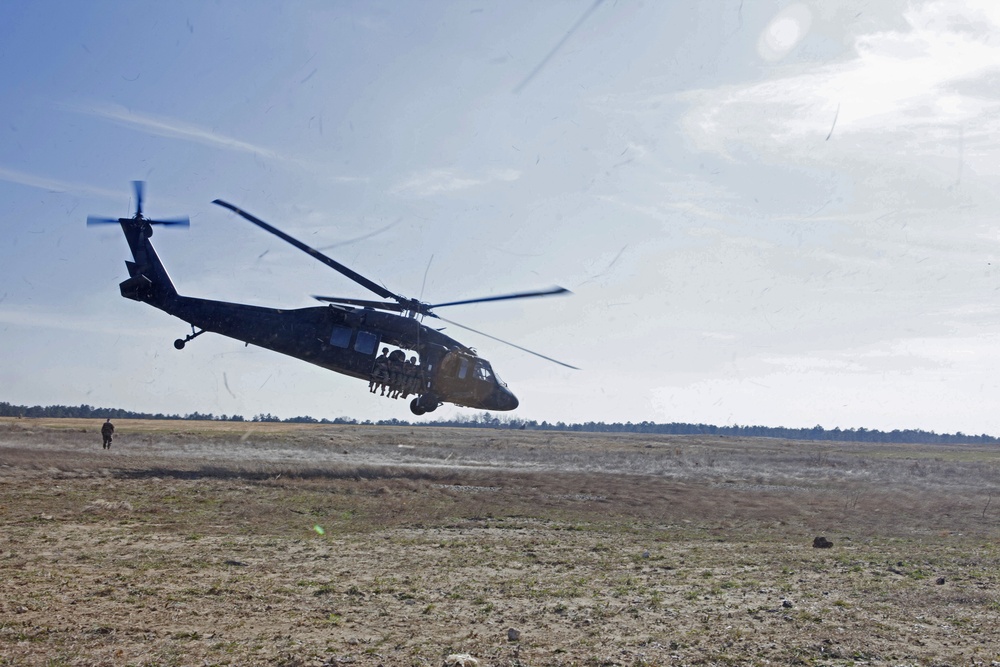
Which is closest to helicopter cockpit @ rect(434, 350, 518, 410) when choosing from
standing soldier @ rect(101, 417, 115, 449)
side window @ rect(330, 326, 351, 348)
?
side window @ rect(330, 326, 351, 348)

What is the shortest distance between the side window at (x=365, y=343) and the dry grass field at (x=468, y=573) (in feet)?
18.6

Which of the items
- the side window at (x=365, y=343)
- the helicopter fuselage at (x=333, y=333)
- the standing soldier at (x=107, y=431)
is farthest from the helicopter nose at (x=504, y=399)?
the standing soldier at (x=107, y=431)

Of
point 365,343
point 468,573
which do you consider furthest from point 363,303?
point 468,573

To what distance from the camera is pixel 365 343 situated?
1130 inches

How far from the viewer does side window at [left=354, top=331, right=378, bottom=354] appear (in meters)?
28.7

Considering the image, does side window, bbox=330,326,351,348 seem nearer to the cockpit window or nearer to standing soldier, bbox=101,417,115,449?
the cockpit window

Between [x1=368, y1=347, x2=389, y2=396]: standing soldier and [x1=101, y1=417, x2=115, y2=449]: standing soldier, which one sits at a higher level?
[x1=368, y1=347, x2=389, y2=396]: standing soldier

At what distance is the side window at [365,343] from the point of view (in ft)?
94.2

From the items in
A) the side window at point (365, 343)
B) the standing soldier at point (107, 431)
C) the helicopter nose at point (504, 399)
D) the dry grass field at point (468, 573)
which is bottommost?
the dry grass field at point (468, 573)

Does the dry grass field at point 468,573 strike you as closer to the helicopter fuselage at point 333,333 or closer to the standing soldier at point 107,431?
the helicopter fuselage at point 333,333

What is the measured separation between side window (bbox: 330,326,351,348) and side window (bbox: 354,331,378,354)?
0.31m

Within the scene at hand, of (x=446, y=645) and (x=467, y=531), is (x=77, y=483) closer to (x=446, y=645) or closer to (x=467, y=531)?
(x=467, y=531)

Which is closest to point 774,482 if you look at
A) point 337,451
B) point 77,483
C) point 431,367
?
point 431,367

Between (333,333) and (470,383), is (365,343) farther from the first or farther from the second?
(470,383)
